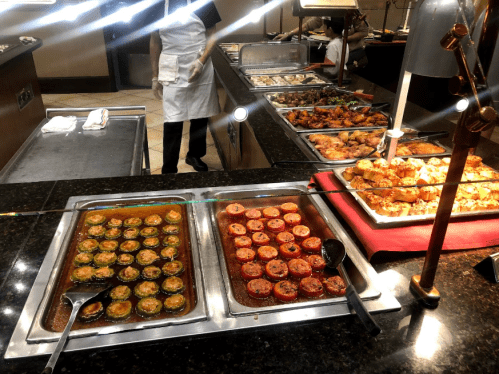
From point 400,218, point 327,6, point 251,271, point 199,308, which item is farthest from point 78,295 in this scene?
point 327,6

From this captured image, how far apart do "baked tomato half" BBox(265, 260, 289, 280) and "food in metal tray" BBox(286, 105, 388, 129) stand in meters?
1.19

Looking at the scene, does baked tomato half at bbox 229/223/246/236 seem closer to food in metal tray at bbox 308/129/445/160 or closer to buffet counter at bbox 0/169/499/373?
buffet counter at bbox 0/169/499/373

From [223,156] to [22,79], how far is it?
5.85 ft

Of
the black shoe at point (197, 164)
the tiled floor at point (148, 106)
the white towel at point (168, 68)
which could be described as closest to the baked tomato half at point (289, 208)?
the white towel at point (168, 68)

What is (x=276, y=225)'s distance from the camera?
113cm

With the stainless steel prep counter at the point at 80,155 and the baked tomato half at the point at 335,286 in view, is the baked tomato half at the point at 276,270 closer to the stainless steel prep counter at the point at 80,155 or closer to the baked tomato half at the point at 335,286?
the baked tomato half at the point at 335,286

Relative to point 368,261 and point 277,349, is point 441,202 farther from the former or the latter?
point 277,349

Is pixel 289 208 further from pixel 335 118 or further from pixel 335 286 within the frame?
pixel 335 118

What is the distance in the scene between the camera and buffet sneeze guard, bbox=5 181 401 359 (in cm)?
75

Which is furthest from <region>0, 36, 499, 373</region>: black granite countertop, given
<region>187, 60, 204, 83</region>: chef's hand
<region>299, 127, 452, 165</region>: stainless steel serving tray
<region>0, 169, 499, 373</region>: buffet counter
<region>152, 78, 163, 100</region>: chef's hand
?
<region>152, 78, 163, 100</region>: chef's hand

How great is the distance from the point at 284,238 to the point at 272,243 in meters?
0.04

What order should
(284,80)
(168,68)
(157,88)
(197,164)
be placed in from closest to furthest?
(284,80)
(168,68)
(157,88)
(197,164)

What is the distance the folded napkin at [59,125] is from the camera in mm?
2348

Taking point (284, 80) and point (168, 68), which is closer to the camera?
point (284, 80)
